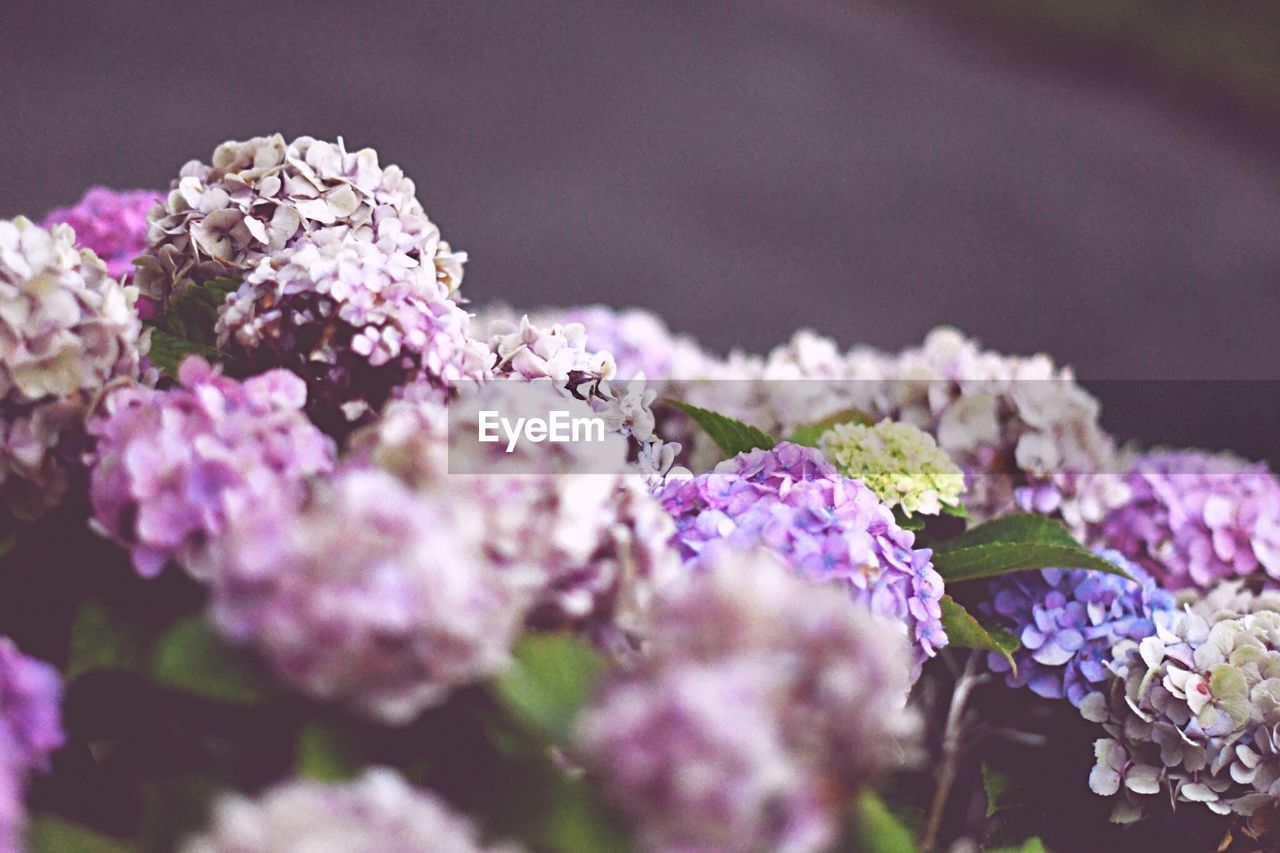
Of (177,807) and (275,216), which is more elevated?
(275,216)

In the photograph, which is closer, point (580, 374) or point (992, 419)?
point (580, 374)

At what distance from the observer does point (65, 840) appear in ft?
1.55

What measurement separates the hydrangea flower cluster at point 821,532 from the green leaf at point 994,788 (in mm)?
168

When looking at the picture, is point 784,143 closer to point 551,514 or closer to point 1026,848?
point 1026,848

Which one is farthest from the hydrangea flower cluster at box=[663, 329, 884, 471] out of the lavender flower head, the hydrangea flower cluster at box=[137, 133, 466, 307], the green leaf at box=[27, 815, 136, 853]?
the green leaf at box=[27, 815, 136, 853]

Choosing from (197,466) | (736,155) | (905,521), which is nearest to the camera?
(197,466)

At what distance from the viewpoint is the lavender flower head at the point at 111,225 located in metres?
0.90

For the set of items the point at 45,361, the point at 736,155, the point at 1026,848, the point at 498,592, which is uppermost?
the point at 736,155

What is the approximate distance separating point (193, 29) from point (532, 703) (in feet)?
12.3

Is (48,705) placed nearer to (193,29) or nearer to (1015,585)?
(1015,585)

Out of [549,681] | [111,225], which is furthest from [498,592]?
[111,225]

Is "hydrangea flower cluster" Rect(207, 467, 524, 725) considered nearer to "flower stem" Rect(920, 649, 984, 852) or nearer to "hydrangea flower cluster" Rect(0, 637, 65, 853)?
"hydrangea flower cluster" Rect(0, 637, 65, 853)

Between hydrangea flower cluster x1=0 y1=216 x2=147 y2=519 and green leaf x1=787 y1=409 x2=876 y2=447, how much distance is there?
490 mm

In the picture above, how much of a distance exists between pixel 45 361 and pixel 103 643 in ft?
0.47
